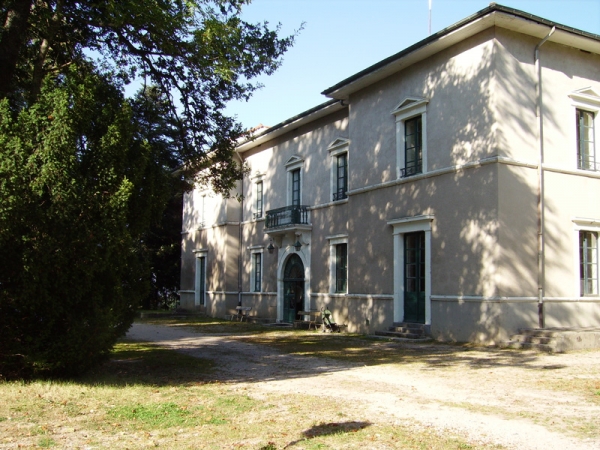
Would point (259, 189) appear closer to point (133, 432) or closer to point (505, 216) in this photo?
point (505, 216)

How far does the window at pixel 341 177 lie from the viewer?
22.3 m

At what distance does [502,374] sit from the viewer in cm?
1088

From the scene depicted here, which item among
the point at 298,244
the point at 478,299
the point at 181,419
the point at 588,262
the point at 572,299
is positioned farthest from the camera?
the point at 298,244

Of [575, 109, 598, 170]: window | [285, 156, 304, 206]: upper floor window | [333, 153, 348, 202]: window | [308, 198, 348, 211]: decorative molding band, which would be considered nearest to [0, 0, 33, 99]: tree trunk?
[308, 198, 348, 211]: decorative molding band

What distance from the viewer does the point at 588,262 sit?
1673cm

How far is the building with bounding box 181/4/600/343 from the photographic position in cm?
1543

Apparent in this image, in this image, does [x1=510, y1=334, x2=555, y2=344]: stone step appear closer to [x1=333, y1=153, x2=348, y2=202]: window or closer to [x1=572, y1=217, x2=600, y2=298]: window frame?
[x1=572, y1=217, x2=600, y2=298]: window frame

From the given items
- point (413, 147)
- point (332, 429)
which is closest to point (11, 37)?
point (332, 429)

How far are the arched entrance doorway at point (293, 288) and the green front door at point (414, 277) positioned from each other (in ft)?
21.6

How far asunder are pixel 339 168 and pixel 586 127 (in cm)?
878

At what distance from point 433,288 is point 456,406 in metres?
9.12

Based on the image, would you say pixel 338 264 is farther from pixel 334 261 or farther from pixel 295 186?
pixel 295 186

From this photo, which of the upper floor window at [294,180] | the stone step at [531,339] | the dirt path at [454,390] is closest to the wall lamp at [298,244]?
the upper floor window at [294,180]

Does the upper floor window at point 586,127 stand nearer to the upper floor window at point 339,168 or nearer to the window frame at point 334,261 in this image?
the upper floor window at point 339,168
